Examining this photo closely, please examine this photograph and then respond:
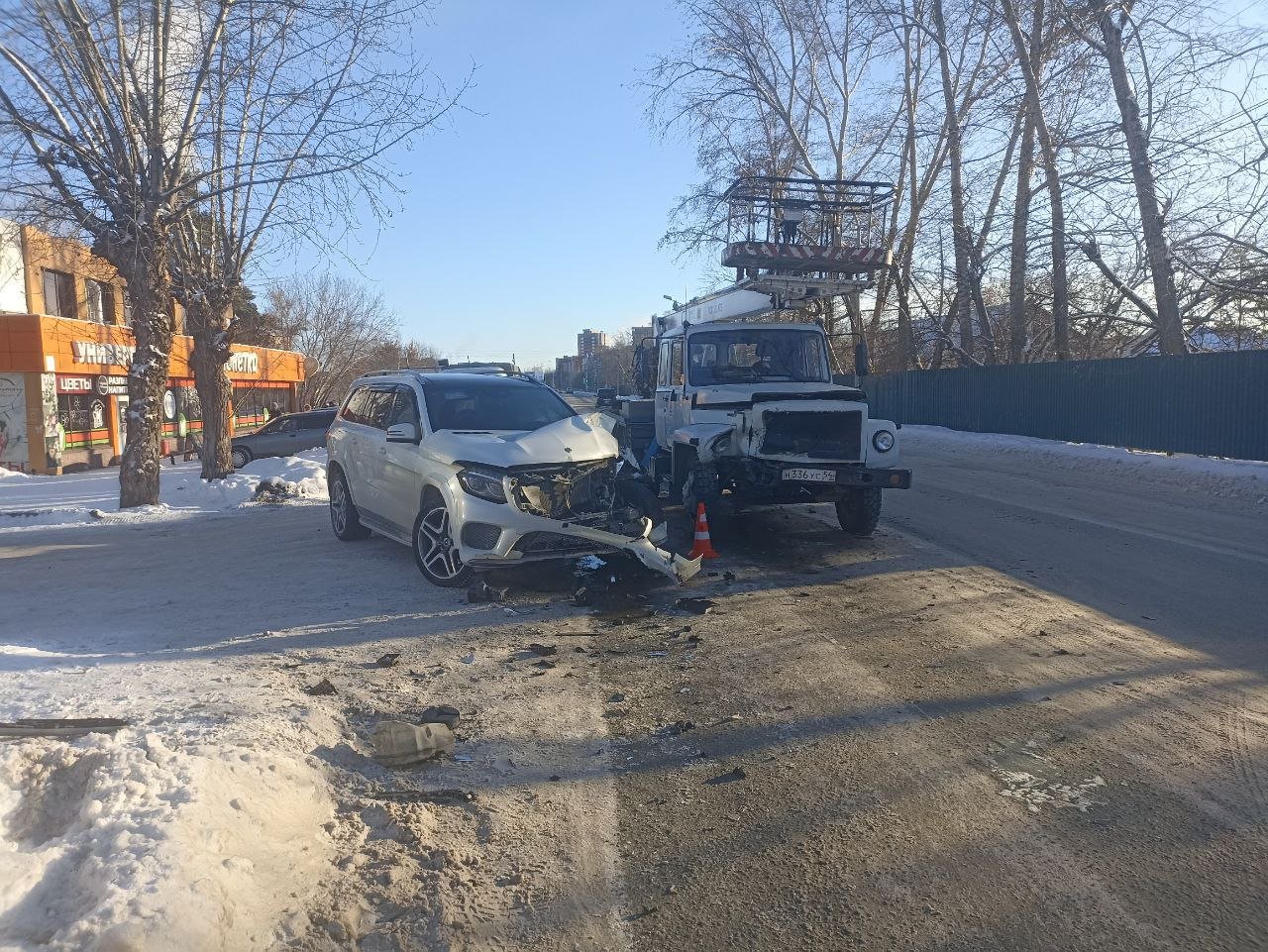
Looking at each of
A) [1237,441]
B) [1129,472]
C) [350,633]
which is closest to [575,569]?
[350,633]

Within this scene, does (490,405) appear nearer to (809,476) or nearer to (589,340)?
(809,476)

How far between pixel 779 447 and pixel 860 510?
128 centimetres

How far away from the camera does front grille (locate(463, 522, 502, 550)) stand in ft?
24.4

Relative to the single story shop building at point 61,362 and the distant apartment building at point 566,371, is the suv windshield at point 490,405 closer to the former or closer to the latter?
the single story shop building at point 61,362

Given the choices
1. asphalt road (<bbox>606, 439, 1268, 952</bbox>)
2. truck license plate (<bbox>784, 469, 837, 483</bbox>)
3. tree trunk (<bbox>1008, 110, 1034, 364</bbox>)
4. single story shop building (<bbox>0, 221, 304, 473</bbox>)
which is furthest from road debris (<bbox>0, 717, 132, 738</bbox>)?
tree trunk (<bbox>1008, 110, 1034, 364</bbox>)

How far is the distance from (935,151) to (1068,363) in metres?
13.3

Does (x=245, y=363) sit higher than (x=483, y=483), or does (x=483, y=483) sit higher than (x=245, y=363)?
(x=245, y=363)

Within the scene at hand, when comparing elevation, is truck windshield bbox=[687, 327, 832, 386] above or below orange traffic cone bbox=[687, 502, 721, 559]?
above

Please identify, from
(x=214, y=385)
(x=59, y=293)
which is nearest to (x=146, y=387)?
(x=214, y=385)

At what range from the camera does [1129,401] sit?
2019cm

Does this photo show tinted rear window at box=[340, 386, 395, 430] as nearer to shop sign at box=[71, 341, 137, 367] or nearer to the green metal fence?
the green metal fence

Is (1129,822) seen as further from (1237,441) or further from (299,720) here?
(1237,441)

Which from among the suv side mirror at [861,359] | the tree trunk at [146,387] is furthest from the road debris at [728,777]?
the tree trunk at [146,387]

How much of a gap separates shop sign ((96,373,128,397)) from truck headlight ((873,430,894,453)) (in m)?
26.5
